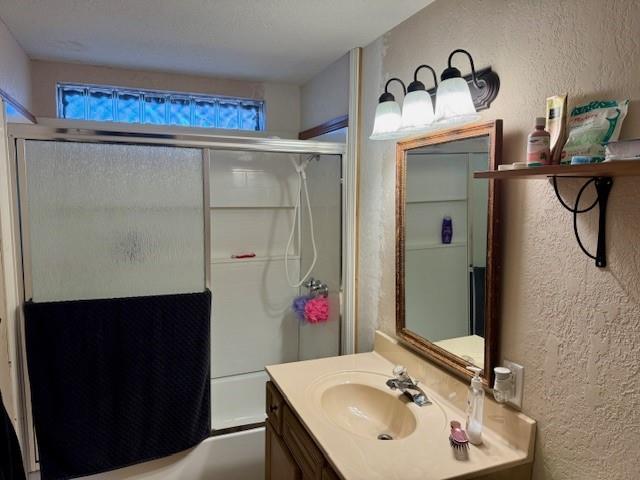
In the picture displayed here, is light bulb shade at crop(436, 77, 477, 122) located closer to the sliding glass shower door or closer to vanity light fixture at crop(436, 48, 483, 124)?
vanity light fixture at crop(436, 48, 483, 124)

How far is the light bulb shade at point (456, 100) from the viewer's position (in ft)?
4.44

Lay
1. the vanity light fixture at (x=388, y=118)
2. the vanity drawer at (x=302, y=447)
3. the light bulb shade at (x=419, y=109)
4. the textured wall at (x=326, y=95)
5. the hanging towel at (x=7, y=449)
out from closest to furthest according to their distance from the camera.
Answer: the hanging towel at (x=7, y=449) < the vanity drawer at (x=302, y=447) < the light bulb shade at (x=419, y=109) < the vanity light fixture at (x=388, y=118) < the textured wall at (x=326, y=95)

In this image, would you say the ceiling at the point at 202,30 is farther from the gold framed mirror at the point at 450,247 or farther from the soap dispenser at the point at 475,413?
the soap dispenser at the point at 475,413

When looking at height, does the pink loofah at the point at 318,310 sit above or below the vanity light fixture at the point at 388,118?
below

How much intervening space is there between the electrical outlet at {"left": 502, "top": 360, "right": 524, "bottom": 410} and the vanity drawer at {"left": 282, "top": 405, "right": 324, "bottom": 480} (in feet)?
1.98

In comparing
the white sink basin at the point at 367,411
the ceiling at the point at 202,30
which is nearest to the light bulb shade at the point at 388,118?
the ceiling at the point at 202,30

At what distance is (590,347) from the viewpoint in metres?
1.09

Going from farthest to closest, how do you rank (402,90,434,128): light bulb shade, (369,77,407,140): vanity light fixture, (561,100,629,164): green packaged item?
(369,77,407,140): vanity light fixture, (402,90,434,128): light bulb shade, (561,100,629,164): green packaged item

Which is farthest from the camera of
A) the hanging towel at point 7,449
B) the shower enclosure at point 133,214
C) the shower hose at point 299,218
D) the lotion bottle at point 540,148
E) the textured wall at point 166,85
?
the shower hose at point 299,218

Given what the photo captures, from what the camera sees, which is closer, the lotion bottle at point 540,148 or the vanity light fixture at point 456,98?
the lotion bottle at point 540,148

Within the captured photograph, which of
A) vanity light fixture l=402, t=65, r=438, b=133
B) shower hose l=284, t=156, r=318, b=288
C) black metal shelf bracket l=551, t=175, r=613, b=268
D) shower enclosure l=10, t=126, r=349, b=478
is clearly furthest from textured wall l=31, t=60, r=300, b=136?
black metal shelf bracket l=551, t=175, r=613, b=268

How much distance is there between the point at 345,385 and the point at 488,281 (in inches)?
28.6

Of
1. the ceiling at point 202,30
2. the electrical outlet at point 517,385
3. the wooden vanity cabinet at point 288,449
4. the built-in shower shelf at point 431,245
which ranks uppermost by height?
the ceiling at point 202,30

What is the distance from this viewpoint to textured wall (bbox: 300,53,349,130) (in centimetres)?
230
